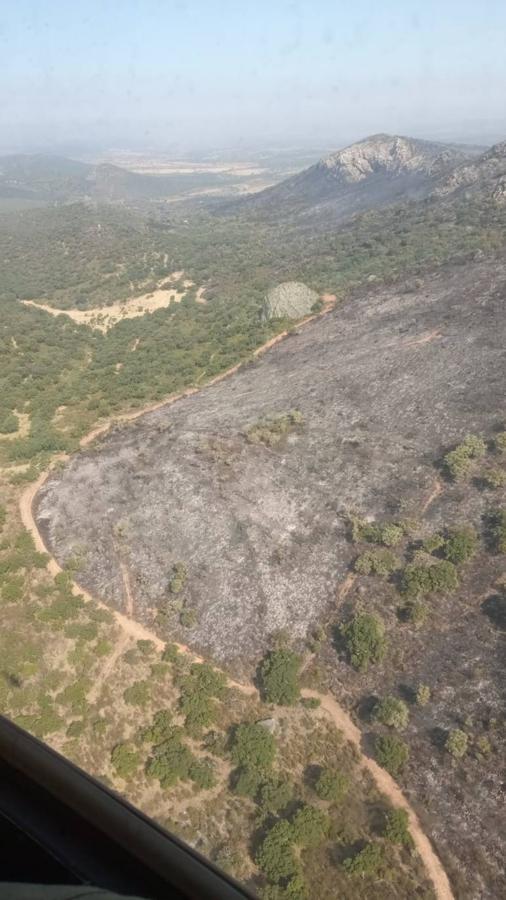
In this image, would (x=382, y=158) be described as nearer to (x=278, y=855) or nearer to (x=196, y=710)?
(x=196, y=710)

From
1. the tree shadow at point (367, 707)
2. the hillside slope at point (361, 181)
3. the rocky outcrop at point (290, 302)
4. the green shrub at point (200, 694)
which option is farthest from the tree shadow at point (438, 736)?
the hillside slope at point (361, 181)

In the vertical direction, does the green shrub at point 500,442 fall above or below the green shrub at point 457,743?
above

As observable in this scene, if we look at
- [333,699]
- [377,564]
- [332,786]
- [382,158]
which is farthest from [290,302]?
[382,158]

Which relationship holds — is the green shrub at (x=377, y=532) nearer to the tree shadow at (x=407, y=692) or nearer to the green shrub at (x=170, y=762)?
the tree shadow at (x=407, y=692)

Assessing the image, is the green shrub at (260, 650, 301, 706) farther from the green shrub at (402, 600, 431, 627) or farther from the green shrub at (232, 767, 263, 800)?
the green shrub at (402, 600, 431, 627)

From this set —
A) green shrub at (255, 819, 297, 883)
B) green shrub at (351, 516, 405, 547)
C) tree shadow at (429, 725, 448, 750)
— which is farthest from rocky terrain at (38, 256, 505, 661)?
green shrub at (255, 819, 297, 883)

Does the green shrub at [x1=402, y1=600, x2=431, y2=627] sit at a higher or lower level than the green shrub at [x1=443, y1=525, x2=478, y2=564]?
lower
